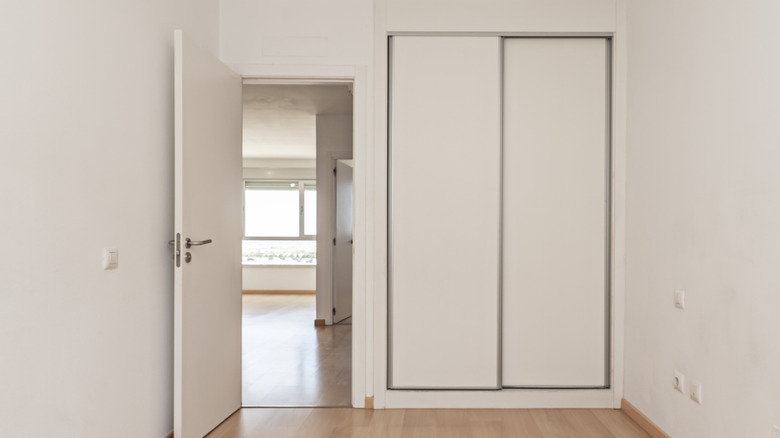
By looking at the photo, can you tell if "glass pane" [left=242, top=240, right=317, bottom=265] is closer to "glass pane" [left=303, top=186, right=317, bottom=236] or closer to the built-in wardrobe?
"glass pane" [left=303, top=186, right=317, bottom=236]

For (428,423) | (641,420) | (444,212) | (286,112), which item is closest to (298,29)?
(444,212)

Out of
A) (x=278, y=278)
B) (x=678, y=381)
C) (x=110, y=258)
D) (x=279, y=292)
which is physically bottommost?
(x=279, y=292)

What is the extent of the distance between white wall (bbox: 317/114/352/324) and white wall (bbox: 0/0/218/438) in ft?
13.0

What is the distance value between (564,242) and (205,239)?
2.11 m

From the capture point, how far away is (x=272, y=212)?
11133mm

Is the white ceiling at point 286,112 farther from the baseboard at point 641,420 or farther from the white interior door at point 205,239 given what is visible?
the baseboard at point 641,420

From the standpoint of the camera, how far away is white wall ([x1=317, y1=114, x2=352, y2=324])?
7.03 meters

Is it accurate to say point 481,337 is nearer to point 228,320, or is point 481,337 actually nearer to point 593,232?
point 593,232

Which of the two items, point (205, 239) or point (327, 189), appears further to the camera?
point (327, 189)

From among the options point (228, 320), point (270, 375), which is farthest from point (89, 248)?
point (270, 375)

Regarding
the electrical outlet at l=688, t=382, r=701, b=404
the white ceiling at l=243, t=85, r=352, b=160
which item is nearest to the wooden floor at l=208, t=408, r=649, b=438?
the electrical outlet at l=688, t=382, r=701, b=404

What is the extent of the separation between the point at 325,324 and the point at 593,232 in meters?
4.12

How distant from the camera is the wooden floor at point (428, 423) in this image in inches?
126

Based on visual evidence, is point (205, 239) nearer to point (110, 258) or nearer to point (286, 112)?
point (110, 258)
